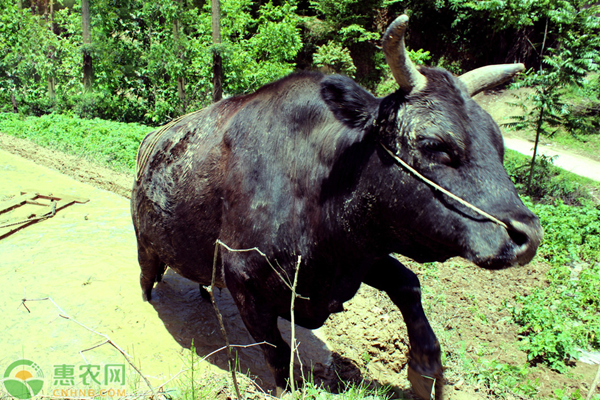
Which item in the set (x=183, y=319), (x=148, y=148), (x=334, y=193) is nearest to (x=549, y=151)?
(x=183, y=319)

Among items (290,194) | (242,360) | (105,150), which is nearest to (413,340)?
(290,194)

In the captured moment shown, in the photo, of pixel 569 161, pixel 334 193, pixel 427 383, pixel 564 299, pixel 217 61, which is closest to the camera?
pixel 334 193

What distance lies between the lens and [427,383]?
2.64 m

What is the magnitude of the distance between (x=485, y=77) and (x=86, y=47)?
16.1 m

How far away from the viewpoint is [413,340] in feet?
8.96

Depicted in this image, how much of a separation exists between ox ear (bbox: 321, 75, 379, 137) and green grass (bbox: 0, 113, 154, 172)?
850 centimetres

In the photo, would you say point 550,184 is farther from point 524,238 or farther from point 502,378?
point 524,238

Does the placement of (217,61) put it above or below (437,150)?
above

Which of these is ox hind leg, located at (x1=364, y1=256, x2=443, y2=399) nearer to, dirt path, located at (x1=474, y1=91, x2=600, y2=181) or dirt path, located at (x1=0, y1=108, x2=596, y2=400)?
dirt path, located at (x1=0, y1=108, x2=596, y2=400)

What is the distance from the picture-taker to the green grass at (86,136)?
10555 millimetres

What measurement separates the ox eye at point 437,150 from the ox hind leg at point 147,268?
2.90 metres

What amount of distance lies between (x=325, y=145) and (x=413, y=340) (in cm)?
140

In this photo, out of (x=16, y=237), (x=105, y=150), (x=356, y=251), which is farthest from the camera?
(x=105, y=150)

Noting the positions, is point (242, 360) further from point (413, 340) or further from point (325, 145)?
point (325, 145)
